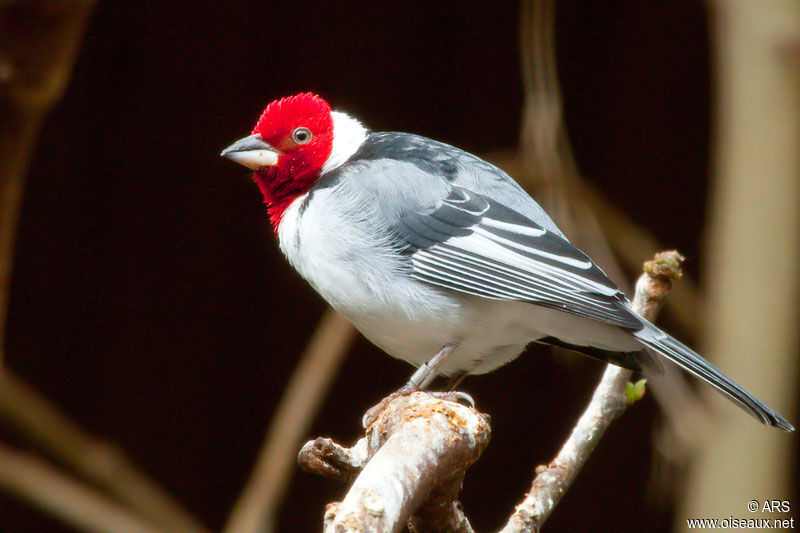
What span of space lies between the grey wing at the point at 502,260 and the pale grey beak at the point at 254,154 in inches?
17.8

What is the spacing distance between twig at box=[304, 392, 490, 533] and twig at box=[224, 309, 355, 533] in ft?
2.92

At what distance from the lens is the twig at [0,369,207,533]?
9.77 feet

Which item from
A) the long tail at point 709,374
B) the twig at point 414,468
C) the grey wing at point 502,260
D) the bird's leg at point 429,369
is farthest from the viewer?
the bird's leg at point 429,369

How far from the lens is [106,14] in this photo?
149 inches

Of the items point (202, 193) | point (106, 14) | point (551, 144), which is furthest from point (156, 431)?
point (551, 144)

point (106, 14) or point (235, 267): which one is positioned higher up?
point (106, 14)

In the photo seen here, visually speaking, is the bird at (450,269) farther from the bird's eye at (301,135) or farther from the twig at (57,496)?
the twig at (57,496)

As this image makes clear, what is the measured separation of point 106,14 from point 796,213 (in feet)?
8.63

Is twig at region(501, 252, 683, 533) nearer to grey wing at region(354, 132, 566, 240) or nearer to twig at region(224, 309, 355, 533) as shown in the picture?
grey wing at region(354, 132, 566, 240)

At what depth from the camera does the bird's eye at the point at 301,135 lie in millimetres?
2617

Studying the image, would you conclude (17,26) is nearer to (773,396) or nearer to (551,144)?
(551,144)

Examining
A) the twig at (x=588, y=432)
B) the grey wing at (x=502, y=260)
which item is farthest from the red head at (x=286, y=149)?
the twig at (x=588, y=432)

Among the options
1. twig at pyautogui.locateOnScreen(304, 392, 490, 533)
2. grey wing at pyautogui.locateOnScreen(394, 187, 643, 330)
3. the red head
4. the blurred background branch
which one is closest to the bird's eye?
the red head

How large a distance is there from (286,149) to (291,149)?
0.04ft
